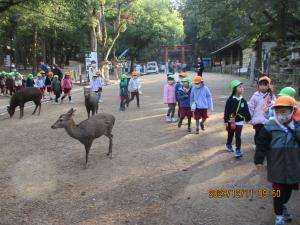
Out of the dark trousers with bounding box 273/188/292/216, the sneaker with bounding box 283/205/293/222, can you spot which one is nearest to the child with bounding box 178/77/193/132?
the sneaker with bounding box 283/205/293/222

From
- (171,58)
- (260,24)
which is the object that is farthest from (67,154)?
(171,58)

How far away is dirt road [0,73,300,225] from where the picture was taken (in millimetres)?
6207

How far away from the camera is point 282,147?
5.31 meters

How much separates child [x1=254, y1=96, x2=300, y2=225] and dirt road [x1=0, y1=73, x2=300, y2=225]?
0.79 metres

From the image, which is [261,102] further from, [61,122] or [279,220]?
[61,122]

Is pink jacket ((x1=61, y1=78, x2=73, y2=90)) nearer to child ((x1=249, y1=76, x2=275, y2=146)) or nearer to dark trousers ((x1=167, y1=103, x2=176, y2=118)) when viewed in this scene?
dark trousers ((x1=167, y1=103, x2=176, y2=118))

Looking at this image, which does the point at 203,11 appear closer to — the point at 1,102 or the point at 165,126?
the point at 1,102

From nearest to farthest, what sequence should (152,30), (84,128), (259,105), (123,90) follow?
(259,105) < (84,128) < (123,90) < (152,30)

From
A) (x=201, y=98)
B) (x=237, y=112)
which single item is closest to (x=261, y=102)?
(x=237, y=112)

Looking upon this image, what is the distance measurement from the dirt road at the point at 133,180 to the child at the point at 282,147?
788mm

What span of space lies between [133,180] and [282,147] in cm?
314

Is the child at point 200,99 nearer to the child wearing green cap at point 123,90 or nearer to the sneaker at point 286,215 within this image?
the sneaker at point 286,215

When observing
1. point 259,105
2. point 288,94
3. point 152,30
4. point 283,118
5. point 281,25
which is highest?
point 152,30

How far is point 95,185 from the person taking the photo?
756 centimetres
